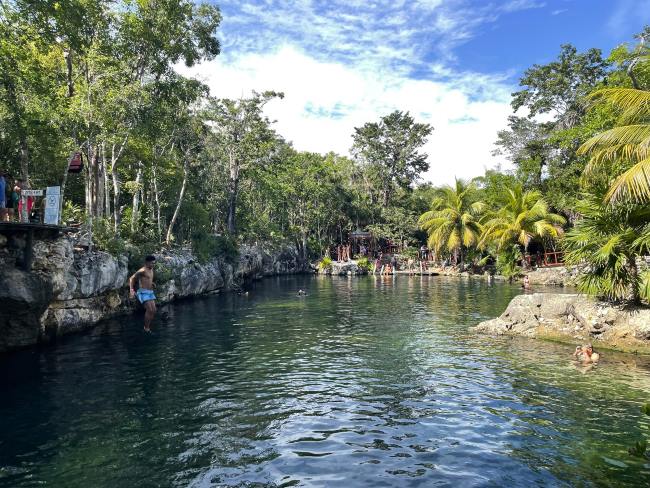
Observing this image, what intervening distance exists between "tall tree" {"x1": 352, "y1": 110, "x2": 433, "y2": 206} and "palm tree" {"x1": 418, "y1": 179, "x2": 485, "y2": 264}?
1525 cm

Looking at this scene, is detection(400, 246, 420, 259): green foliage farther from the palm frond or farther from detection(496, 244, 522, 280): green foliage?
the palm frond

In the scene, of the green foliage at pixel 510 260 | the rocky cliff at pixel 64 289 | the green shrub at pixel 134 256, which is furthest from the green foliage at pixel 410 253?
the green shrub at pixel 134 256

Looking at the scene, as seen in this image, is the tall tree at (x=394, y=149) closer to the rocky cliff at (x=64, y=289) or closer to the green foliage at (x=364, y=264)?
the green foliage at (x=364, y=264)

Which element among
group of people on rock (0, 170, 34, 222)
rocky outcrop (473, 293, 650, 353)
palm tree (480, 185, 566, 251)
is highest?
palm tree (480, 185, 566, 251)

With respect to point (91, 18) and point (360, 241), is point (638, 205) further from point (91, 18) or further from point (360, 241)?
point (360, 241)

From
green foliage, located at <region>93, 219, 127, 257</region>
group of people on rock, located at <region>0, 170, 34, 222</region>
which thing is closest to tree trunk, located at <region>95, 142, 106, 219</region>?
green foliage, located at <region>93, 219, 127, 257</region>

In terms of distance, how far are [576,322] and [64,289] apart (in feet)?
63.0

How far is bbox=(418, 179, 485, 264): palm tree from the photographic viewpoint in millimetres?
51938

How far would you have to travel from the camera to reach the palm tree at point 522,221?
42938 mm

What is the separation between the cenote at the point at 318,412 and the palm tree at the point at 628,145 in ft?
15.8

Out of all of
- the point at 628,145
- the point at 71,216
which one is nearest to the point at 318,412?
the point at 628,145

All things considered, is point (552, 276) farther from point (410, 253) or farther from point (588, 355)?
point (588, 355)

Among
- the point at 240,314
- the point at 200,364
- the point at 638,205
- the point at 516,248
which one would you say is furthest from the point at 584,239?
the point at 516,248

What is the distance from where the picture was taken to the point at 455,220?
53312mm
